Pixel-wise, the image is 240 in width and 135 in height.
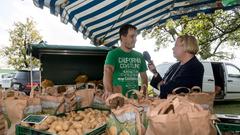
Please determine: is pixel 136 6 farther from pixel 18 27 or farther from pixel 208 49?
pixel 18 27

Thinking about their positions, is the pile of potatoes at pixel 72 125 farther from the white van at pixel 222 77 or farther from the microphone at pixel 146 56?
the white van at pixel 222 77

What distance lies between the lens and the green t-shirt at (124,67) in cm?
375

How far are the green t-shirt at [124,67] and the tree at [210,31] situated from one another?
10596 millimetres

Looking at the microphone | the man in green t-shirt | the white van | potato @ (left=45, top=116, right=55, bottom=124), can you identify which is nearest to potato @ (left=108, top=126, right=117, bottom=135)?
potato @ (left=45, top=116, right=55, bottom=124)

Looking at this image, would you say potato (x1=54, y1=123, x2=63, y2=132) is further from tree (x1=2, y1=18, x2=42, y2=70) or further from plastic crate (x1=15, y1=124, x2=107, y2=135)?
tree (x1=2, y1=18, x2=42, y2=70)

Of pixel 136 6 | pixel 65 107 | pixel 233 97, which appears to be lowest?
pixel 233 97

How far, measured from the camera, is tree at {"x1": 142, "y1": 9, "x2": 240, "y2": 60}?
1716cm

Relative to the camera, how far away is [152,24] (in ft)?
→ 20.2

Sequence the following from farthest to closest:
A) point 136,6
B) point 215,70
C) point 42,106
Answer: point 215,70 → point 136,6 → point 42,106

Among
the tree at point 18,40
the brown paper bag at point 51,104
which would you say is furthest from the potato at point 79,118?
the tree at point 18,40

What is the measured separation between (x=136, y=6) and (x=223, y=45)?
72.1 feet

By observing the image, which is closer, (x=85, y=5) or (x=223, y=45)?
(x=85, y=5)

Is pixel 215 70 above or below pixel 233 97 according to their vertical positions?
above

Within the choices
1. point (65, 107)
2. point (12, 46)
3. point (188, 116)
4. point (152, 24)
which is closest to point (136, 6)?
point (152, 24)
